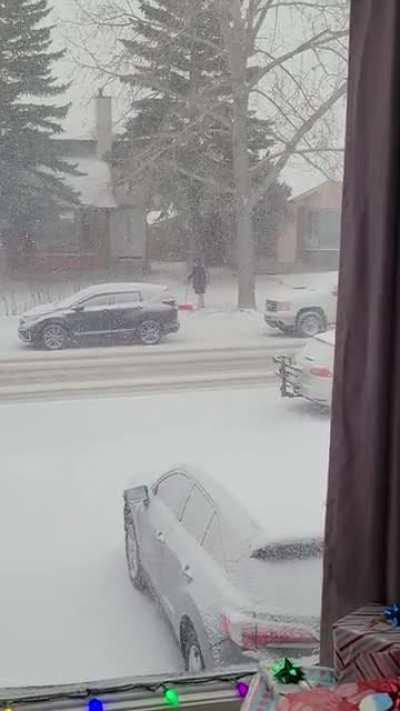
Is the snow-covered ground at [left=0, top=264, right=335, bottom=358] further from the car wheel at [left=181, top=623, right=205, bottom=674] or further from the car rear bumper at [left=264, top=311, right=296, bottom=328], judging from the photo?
the car wheel at [left=181, top=623, right=205, bottom=674]

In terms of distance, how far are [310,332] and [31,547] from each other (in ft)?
2.20

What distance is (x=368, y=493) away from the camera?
5.31 feet

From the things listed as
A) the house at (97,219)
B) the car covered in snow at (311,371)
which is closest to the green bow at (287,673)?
the car covered in snow at (311,371)

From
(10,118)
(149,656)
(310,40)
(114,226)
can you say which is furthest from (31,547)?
(310,40)

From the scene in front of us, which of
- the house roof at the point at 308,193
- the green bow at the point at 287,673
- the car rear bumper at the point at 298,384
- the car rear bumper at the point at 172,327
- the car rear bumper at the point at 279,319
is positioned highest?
the house roof at the point at 308,193

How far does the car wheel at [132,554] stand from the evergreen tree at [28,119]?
58cm

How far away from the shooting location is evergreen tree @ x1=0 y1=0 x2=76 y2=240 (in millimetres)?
1674

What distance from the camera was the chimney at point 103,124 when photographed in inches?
67.7

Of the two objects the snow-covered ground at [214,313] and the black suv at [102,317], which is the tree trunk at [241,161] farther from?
the black suv at [102,317]

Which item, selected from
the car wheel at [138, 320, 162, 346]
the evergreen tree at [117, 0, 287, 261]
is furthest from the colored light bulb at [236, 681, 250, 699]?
the evergreen tree at [117, 0, 287, 261]

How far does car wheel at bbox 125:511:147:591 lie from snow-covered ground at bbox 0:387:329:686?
0.01m

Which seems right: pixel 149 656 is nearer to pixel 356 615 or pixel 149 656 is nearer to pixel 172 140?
pixel 356 615

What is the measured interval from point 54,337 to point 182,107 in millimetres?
481

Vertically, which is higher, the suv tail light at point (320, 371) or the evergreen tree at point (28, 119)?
the evergreen tree at point (28, 119)
